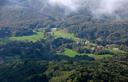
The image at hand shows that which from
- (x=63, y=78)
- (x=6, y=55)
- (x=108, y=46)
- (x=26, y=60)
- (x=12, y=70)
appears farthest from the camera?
(x=108, y=46)

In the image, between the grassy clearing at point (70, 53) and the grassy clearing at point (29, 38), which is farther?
the grassy clearing at point (29, 38)

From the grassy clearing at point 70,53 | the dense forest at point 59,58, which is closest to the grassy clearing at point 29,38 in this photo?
the dense forest at point 59,58

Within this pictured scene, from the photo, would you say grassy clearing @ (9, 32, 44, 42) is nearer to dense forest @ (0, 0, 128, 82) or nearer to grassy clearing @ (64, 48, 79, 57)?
dense forest @ (0, 0, 128, 82)

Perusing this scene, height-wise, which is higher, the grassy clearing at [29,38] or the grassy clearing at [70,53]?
the grassy clearing at [29,38]

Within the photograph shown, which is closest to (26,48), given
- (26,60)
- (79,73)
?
(26,60)

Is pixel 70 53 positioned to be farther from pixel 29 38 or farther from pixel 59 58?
pixel 29 38

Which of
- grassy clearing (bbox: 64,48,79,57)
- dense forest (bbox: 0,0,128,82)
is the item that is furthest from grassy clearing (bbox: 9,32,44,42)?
grassy clearing (bbox: 64,48,79,57)

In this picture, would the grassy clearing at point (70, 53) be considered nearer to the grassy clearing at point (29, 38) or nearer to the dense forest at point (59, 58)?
the dense forest at point (59, 58)

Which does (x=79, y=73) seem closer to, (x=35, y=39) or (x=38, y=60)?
(x=38, y=60)

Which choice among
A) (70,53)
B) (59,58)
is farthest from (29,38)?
(59,58)

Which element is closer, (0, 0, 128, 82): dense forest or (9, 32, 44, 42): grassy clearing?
(0, 0, 128, 82): dense forest

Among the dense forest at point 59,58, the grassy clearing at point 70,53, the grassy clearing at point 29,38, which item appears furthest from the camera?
the grassy clearing at point 29,38
